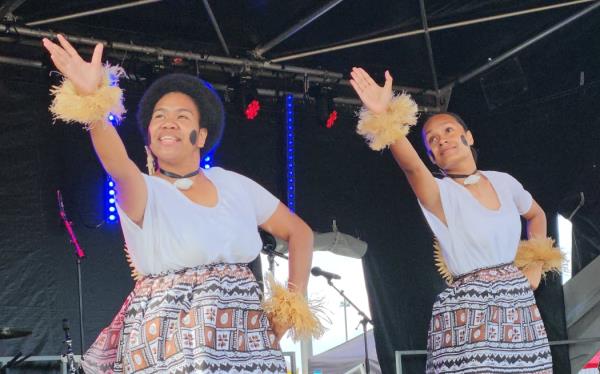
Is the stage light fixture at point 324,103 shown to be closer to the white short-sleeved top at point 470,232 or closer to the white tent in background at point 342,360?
the white tent in background at point 342,360

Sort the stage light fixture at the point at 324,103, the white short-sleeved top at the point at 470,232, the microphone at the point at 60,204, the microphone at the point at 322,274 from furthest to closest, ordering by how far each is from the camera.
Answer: the stage light fixture at the point at 324,103 → the microphone at the point at 322,274 → the microphone at the point at 60,204 → the white short-sleeved top at the point at 470,232

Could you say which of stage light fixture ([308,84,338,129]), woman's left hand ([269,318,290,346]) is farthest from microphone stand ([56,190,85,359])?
woman's left hand ([269,318,290,346])

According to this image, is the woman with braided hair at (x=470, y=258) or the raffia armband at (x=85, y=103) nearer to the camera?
the raffia armband at (x=85, y=103)

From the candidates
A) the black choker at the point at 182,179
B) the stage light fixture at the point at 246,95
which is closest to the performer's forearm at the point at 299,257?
the black choker at the point at 182,179

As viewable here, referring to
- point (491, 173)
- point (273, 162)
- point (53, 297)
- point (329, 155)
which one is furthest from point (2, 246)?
point (491, 173)

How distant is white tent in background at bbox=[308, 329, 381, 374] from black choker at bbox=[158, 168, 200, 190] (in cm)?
552

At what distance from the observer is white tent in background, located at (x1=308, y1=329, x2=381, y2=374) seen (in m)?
8.63

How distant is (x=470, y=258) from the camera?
13.3 feet

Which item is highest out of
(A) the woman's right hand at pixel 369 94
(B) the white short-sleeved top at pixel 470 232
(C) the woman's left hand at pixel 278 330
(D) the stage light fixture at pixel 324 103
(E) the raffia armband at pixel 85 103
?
(D) the stage light fixture at pixel 324 103

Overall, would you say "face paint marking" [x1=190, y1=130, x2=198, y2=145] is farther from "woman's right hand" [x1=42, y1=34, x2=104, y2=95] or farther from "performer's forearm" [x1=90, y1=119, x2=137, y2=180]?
"woman's right hand" [x1=42, y1=34, x2=104, y2=95]

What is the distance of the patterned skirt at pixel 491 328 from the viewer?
387cm

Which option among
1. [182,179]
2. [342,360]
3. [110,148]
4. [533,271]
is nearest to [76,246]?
[182,179]

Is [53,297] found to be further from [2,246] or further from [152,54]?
[152,54]

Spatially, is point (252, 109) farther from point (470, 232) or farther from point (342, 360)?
point (342, 360)
